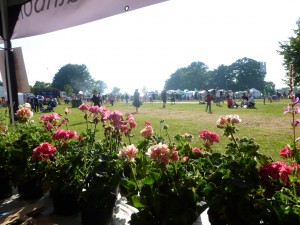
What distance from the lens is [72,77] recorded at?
103m

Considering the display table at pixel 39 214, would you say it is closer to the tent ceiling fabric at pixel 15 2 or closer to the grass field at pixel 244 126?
the grass field at pixel 244 126

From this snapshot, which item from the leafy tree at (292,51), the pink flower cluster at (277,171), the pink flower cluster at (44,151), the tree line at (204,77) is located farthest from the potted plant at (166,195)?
the tree line at (204,77)

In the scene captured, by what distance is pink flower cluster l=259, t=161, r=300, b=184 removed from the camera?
1423 mm

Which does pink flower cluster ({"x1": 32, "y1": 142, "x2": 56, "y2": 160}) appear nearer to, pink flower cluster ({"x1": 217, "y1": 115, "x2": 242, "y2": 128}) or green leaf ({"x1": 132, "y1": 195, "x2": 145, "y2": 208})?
green leaf ({"x1": 132, "y1": 195, "x2": 145, "y2": 208})

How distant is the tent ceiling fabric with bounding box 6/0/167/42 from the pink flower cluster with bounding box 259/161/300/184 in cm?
133

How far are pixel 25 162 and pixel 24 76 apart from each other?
150cm

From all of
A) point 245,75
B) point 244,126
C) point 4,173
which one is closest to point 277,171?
point 4,173

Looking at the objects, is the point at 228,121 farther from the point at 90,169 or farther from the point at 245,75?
the point at 245,75

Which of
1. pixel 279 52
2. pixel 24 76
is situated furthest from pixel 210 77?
pixel 24 76

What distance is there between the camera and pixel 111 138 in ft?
8.68

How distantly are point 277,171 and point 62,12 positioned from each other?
2407 millimetres

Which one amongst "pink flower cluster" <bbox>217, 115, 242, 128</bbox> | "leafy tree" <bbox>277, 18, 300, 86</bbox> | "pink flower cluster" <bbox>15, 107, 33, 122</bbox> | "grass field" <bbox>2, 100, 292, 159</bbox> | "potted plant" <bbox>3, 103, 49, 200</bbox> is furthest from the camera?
"leafy tree" <bbox>277, 18, 300, 86</bbox>

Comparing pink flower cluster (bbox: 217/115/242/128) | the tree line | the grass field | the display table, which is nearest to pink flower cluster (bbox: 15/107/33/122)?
the display table

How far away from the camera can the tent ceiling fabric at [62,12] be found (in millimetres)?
2197
